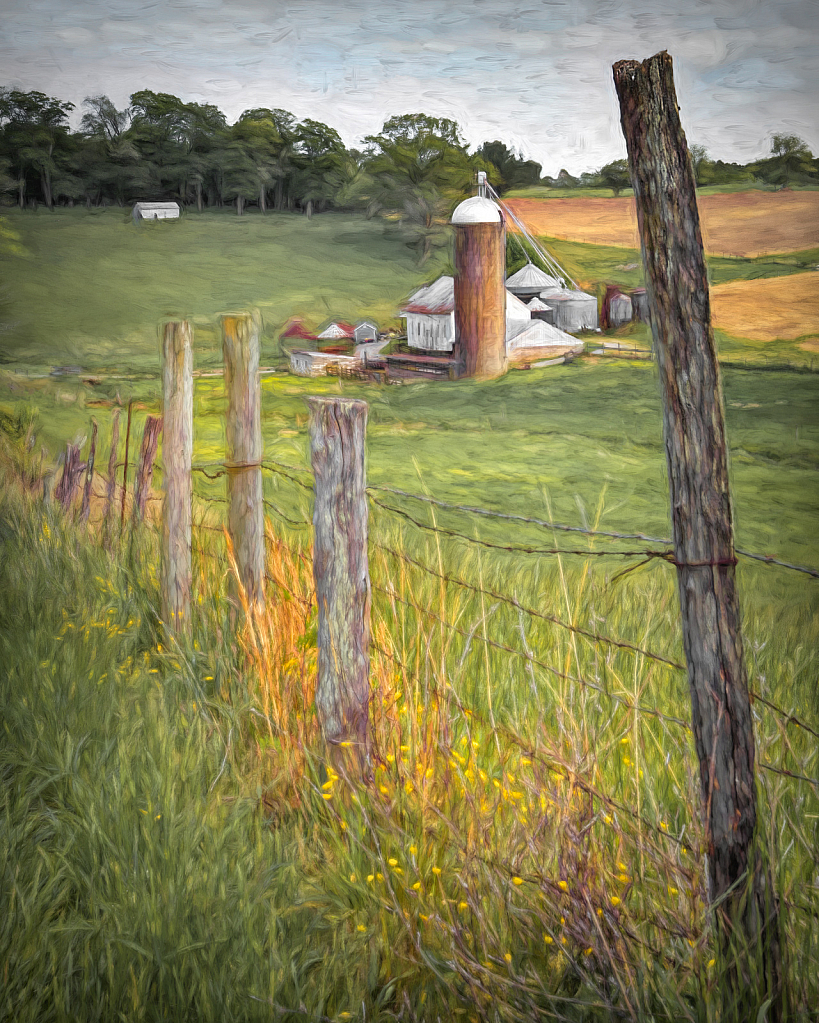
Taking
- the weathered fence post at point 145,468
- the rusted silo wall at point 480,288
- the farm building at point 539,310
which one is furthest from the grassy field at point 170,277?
the weathered fence post at point 145,468

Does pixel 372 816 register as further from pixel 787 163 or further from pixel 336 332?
pixel 336 332

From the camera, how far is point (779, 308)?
322cm

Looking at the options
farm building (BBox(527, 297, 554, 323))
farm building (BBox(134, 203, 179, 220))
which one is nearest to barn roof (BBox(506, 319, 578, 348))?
farm building (BBox(527, 297, 554, 323))

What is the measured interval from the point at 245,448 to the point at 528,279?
2419 millimetres

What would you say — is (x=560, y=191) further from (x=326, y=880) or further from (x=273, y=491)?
(x=326, y=880)

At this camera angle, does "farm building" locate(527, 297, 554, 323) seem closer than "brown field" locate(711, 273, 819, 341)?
No

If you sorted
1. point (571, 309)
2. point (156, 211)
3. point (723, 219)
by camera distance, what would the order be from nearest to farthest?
point (723, 219) < point (156, 211) < point (571, 309)

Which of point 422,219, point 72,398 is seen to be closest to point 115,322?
point 72,398

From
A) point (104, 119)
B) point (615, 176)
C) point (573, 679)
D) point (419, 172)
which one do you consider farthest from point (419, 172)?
point (573, 679)

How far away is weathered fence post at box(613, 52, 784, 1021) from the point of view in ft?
3.22

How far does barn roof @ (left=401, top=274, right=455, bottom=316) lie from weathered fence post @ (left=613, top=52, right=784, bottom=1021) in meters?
3.00

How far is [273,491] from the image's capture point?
397 centimetres

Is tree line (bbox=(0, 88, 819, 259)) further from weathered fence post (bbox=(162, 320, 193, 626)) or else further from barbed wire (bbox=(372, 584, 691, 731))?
barbed wire (bbox=(372, 584, 691, 731))

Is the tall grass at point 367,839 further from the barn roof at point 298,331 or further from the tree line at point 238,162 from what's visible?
the tree line at point 238,162
